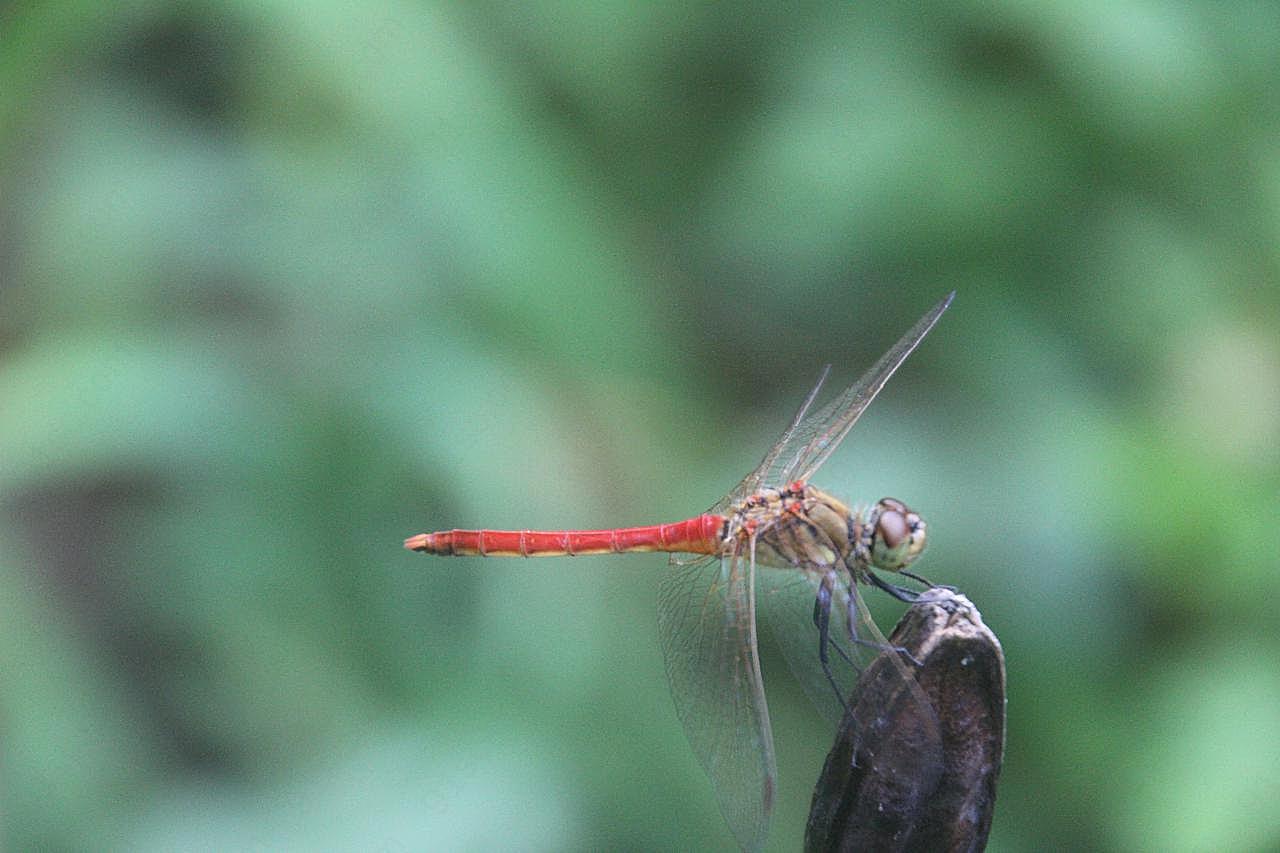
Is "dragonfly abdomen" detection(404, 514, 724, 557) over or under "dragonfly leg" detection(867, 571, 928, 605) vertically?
under

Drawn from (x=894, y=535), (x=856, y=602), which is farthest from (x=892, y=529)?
(x=856, y=602)

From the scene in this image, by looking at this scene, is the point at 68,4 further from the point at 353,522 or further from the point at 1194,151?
the point at 1194,151

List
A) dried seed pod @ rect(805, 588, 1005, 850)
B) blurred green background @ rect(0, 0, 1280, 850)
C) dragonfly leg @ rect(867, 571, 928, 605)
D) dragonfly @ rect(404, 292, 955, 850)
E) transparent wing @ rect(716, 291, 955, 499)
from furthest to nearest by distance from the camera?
blurred green background @ rect(0, 0, 1280, 850) < transparent wing @ rect(716, 291, 955, 499) < dragonfly leg @ rect(867, 571, 928, 605) < dragonfly @ rect(404, 292, 955, 850) < dried seed pod @ rect(805, 588, 1005, 850)

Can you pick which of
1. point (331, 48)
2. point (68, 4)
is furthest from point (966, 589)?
point (68, 4)

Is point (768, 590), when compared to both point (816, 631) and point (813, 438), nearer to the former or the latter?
point (816, 631)

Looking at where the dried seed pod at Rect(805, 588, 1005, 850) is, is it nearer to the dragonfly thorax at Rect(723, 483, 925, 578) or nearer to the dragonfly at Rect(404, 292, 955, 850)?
the dragonfly at Rect(404, 292, 955, 850)

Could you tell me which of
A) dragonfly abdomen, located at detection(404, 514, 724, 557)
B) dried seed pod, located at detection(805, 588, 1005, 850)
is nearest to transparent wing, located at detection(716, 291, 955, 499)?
dragonfly abdomen, located at detection(404, 514, 724, 557)

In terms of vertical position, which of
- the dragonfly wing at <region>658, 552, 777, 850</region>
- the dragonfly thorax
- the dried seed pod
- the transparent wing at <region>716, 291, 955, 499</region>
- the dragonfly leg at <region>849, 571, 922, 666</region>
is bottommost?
the dragonfly wing at <region>658, 552, 777, 850</region>

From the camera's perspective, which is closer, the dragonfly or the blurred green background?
the dragonfly
